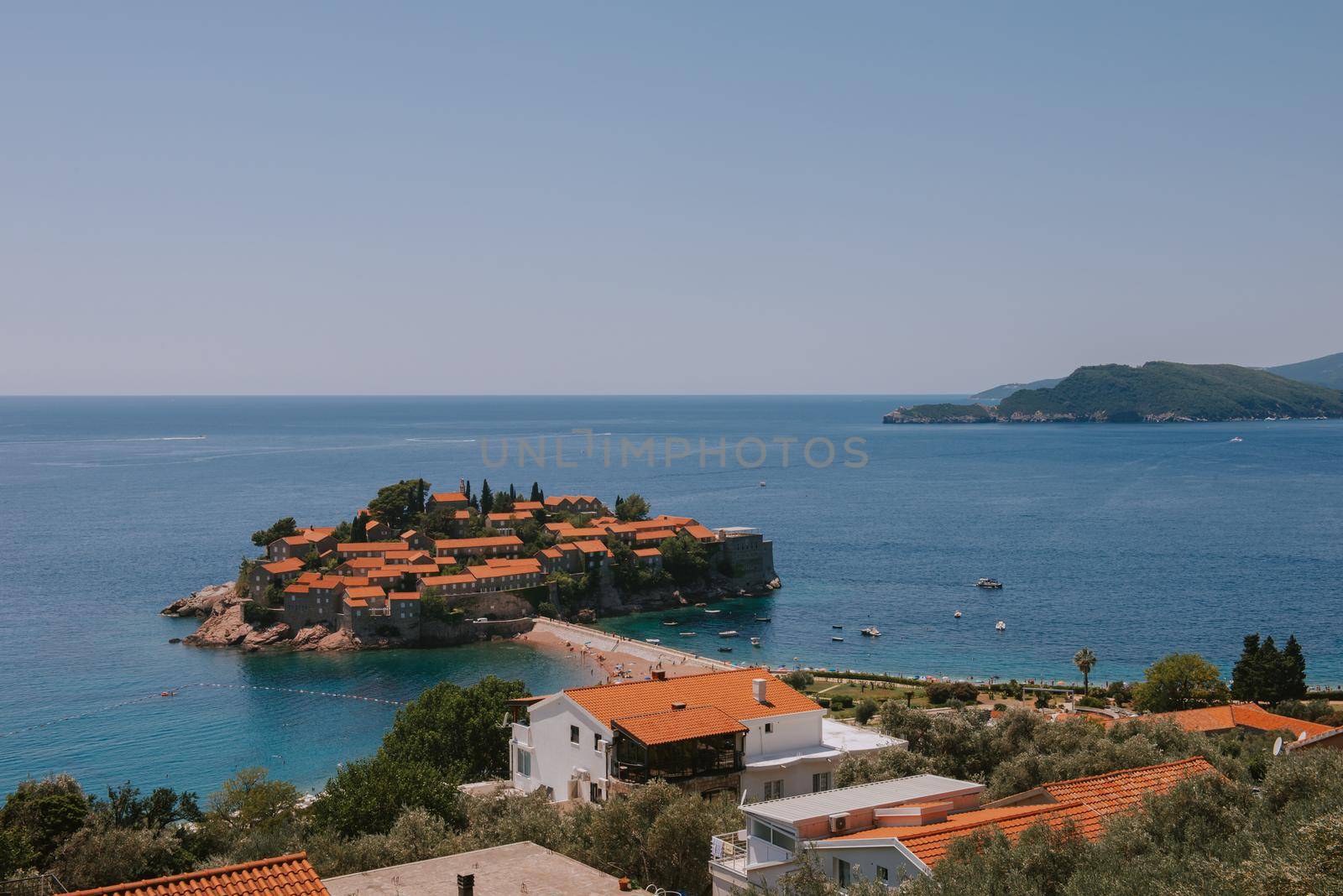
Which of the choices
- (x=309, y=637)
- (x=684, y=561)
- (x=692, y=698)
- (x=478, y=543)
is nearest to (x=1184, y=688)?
(x=692, y=698)

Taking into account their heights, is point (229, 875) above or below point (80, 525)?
above

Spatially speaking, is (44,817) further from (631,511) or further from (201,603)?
(631,511)

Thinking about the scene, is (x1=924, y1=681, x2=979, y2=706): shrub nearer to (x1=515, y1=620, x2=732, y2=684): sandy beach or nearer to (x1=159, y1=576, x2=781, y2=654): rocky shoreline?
(x1=515, y1=620, x2=732, y2=684): sandy beach

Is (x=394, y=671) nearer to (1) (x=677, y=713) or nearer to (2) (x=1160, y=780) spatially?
(1) (x=677, y=713)

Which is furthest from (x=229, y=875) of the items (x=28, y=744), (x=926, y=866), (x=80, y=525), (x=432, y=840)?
(x=80, y=525)

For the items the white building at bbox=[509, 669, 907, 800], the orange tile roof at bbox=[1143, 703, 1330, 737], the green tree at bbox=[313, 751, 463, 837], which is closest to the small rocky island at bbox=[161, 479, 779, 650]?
the green tree at bbox=[313, 751, 463, 837]

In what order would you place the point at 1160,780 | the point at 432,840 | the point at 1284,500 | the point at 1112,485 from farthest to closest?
1. the point at 1112,485
2. the point at 1284,500
3. the point at 432,840
4. the point at 1160,780
